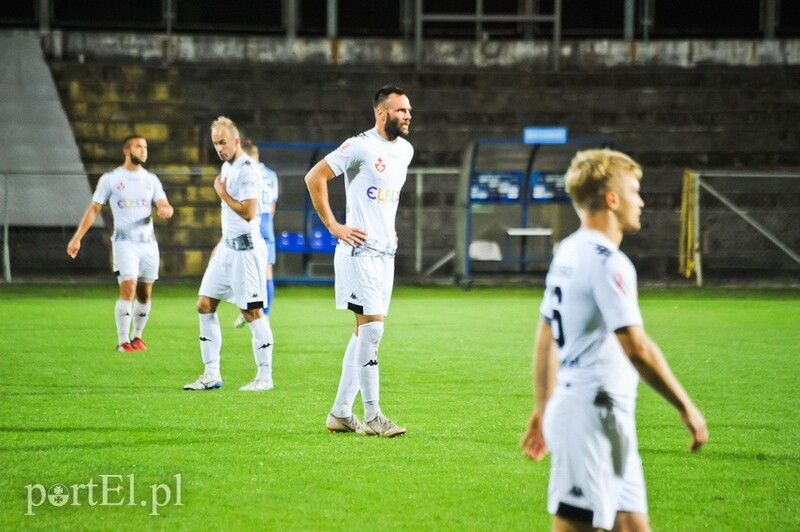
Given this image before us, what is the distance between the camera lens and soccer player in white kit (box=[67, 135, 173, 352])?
11820 mm

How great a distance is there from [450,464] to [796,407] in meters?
3.29

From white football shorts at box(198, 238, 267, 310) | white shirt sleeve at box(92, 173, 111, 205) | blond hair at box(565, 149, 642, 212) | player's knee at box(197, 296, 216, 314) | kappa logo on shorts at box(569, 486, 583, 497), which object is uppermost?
blond hair at box(565, 149, 642, 212)

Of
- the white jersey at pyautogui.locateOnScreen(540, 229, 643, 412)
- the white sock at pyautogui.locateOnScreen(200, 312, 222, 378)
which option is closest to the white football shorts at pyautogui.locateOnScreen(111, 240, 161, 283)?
the white sock at pyautogui.locateOnScreen(200, 312, 222, 378)

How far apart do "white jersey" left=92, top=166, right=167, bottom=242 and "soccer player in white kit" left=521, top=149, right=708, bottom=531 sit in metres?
8.68

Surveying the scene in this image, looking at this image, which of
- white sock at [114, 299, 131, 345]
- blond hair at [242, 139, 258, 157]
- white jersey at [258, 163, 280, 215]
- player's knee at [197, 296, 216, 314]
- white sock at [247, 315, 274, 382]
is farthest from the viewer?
white jersey at [258, 163, 280, 215]

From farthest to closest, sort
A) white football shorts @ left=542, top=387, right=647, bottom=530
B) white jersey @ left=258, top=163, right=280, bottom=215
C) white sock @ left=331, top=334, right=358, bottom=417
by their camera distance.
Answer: white jersey @ left=258, top=163, right=280, bottom=215, white sock @ left=331, top=334, right=358, bottom=417, white football shorts @ left=542, top=387, right=647, bottom=530

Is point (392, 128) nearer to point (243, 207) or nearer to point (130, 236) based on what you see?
point (243, 207)

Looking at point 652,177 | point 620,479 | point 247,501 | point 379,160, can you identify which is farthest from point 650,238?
point 620,479

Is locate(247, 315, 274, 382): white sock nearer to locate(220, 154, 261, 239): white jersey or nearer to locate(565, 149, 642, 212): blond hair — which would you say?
locate(220, 154, 261, 239): white jersey

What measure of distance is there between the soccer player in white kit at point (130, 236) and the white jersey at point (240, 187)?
2.44 m

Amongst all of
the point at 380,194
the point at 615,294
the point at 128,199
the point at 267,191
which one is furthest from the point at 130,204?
the point at 615,294

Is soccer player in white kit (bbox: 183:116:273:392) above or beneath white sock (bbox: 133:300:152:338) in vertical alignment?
above

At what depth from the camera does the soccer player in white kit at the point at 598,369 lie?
3539 millimetres

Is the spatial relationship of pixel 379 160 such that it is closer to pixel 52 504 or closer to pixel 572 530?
pixel 52 504
